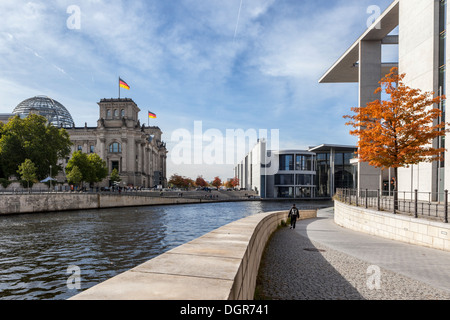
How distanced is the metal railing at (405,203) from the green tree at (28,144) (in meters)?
55.6

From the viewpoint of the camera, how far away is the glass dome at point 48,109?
410 feet

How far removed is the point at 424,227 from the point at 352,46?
113 ft

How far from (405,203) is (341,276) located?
43.8ft

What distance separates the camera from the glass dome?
125 m

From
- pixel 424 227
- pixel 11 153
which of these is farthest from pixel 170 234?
pixel 11 153

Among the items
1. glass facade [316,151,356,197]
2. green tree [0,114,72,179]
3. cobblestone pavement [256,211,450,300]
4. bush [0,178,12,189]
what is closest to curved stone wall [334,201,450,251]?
cobblestone pavement [256,211,450,300]

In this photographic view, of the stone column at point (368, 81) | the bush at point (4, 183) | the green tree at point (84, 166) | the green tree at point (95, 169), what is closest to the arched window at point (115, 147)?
the green tree at point (95, 169)

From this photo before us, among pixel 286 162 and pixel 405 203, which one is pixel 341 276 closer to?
pixel 405 203

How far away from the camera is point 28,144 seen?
189ft

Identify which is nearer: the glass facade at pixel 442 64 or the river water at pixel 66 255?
the river water at pixel 66 255

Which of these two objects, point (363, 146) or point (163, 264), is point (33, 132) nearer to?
point (363, 146)

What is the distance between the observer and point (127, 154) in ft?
344

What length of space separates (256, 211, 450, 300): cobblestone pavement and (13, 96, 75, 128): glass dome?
132m

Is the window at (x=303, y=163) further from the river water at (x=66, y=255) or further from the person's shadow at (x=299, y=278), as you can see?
the person's shadow at (x=299, y=278)
